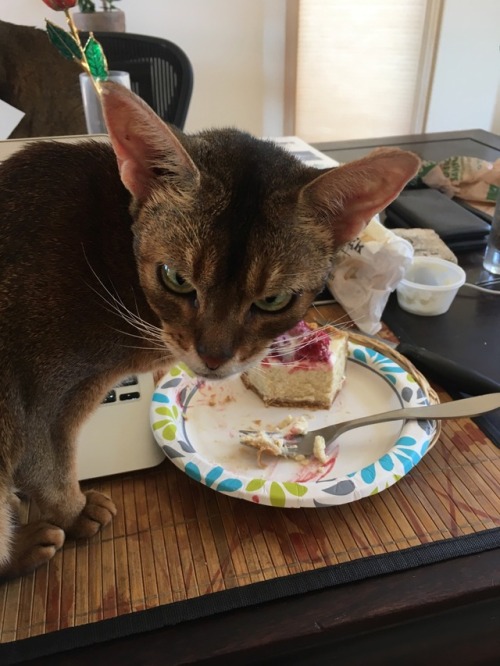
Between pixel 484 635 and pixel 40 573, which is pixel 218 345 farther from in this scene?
pixel 484 635

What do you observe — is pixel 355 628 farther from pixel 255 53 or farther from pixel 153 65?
pixel 255 53

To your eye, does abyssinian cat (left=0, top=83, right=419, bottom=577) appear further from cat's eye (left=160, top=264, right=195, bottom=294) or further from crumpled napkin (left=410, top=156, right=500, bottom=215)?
crumpled napkin (left=410, top=156, right=500, bottom=215)

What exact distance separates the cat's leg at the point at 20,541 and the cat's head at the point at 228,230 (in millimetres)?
265

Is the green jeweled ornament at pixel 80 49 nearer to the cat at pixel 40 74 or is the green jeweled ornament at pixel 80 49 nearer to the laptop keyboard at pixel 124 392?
the laptop keyboard at pixel 124 392

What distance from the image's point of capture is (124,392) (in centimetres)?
86

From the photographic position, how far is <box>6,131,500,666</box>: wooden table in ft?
1.79

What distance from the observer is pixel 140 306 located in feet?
2.41

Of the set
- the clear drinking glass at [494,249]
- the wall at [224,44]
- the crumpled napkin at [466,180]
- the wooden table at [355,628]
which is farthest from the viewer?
the wall at [224,44]

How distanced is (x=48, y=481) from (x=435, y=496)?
0.49 metres

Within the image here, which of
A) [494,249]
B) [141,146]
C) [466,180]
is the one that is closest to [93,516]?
[141,146]

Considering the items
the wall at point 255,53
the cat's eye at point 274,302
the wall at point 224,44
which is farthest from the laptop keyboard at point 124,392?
the wall at point 255,53

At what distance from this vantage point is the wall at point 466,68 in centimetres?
286

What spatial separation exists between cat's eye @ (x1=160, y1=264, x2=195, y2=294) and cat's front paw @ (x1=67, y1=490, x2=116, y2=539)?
281 millimetres

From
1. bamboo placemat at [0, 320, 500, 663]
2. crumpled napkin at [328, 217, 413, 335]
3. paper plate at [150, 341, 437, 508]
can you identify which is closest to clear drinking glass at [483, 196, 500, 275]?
crumpled napkin at [328, 217, 413, 335]
